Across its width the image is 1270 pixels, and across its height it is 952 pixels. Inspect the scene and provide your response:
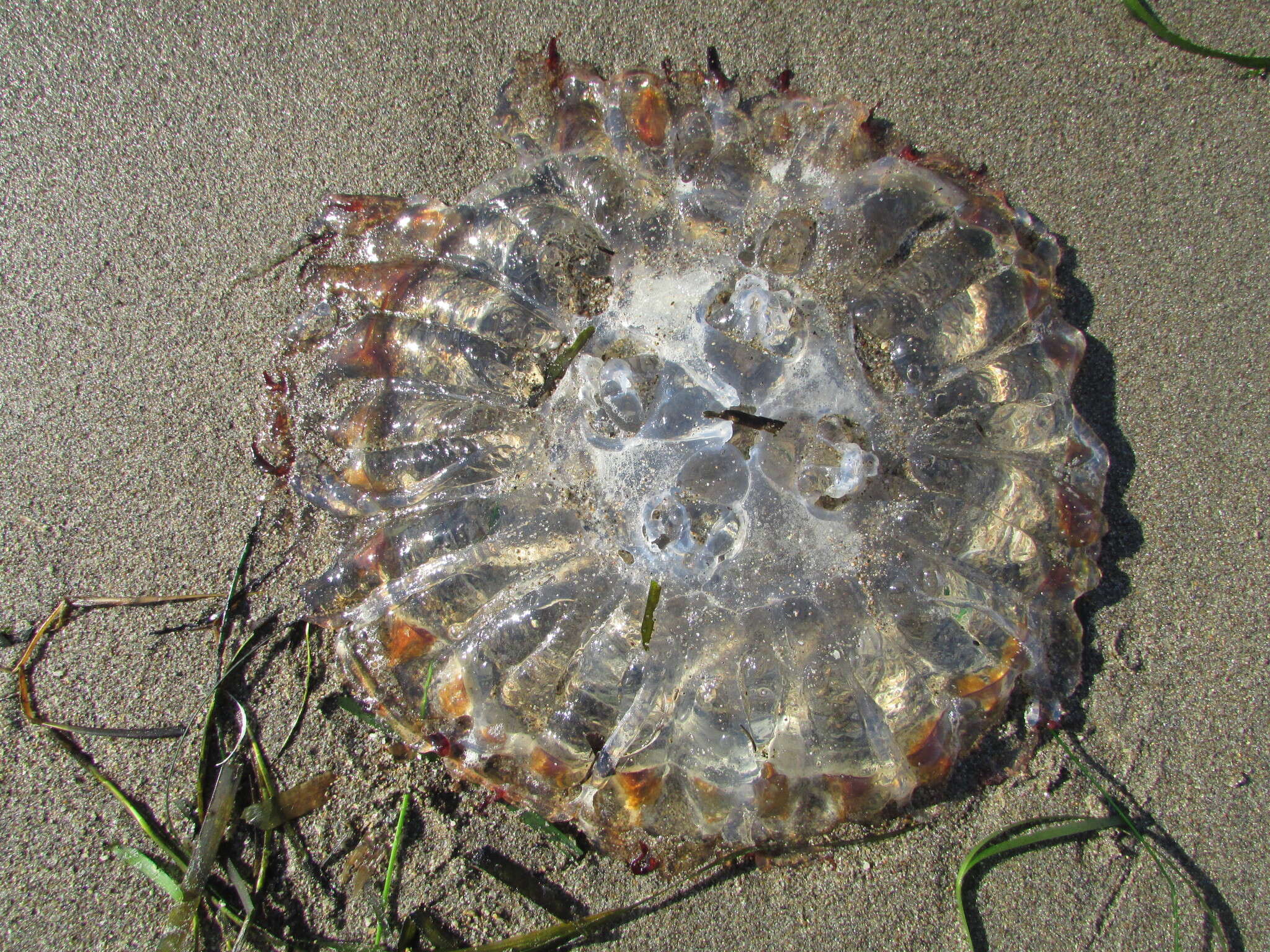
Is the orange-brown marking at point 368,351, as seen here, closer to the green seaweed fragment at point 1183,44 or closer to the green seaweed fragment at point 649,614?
the green seaweed fragment at point 649,614

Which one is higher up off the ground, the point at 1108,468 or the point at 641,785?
the point at 1108,468

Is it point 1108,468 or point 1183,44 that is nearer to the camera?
point 1108,468

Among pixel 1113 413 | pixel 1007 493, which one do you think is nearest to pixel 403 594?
pixel 1007 493

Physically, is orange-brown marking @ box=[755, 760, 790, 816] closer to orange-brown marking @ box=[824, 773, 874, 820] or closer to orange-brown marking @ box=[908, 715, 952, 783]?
orange-brown marking @ box=[824, 773, 874, 820]

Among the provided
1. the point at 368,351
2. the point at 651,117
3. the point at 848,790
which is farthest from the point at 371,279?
the point at 848,790

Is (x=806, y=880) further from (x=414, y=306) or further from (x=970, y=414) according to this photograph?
(x=414, y=306)

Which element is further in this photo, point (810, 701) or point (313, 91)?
point (313, 91)

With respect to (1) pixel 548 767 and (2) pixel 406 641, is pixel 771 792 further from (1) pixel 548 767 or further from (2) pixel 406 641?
(2) pixel 406 641
